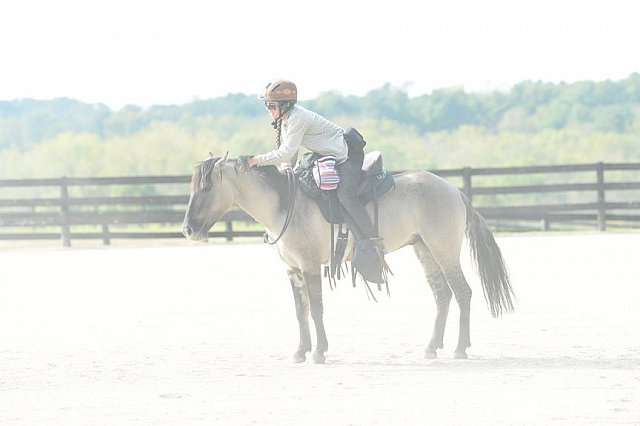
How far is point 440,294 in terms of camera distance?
8797 millimetres

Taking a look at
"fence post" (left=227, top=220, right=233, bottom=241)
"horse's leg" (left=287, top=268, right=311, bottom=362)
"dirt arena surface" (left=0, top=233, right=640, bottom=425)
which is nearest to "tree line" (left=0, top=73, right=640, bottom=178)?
"fence post" (left=227, top=220, right=233, bottom=241)

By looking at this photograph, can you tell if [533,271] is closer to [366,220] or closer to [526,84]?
[366,220]

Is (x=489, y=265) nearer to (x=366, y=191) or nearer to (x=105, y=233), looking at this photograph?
(x=366, y=191)

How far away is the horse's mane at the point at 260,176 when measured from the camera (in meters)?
8.34

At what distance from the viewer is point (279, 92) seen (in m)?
8.20

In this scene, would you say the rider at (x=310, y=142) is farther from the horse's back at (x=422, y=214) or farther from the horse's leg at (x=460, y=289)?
the horse's leg at (x=460, y=289)

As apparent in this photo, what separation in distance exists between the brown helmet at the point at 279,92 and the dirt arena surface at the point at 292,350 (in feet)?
6.10

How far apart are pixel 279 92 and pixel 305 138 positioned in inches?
16.5

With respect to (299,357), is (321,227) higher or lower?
higher

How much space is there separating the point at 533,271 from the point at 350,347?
5.97m

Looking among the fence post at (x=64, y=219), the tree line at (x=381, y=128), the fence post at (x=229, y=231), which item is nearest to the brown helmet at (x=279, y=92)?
the fence post at (x=229, y=231)

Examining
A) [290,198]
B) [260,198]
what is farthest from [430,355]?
[260,198]

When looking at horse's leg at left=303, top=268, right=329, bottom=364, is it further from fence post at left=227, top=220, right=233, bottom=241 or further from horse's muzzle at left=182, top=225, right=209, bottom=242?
fence post at left=227, top=220, right=233, bottom=241

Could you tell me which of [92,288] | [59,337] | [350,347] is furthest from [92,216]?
[350,347]
